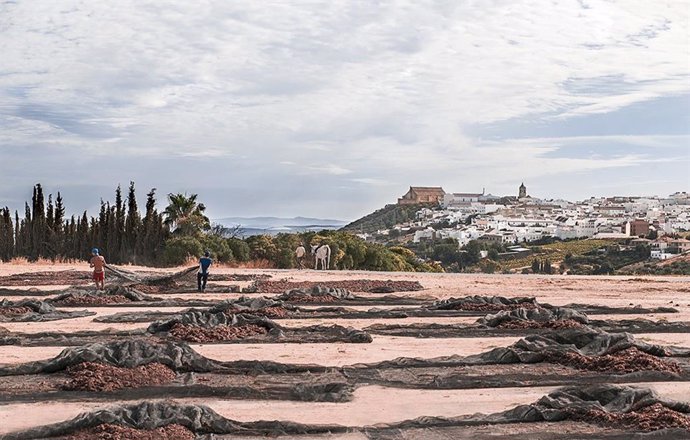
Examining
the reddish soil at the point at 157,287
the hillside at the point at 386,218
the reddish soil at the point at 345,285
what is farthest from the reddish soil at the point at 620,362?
the hillside at the point at 386,218

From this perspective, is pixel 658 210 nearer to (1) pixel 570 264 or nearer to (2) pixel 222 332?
(1) pixel 570 264

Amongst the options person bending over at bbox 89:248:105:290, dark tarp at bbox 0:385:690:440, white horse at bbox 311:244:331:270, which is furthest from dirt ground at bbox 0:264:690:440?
Result: white horse at bbox 311:244:331:270

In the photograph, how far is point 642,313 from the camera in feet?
65.2

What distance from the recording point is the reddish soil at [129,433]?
764cm

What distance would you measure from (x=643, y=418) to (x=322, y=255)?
29597 millimetres

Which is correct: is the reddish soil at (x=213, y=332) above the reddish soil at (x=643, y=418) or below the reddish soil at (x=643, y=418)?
above

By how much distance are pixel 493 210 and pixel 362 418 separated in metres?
113

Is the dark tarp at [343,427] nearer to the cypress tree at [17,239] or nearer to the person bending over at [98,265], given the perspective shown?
the person bending over at [98,265]

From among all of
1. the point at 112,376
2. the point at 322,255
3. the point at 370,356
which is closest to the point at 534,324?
the point at 370,356

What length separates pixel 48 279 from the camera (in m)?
29.3

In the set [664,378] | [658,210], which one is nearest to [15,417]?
[664,378]

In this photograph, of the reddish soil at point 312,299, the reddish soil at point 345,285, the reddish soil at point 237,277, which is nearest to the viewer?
the reddish soil at point 312,299

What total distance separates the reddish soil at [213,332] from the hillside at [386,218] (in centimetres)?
9311

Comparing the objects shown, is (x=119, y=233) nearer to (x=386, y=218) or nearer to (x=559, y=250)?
(x=559, y=250)
